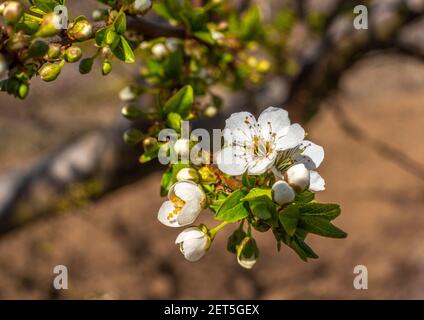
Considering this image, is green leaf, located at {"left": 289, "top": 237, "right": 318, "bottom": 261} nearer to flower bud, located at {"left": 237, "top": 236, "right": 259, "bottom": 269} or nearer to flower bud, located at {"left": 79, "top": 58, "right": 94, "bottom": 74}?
flower bud, located at {"left": 237, "top": 236, "right": 259, "bottom": 269}

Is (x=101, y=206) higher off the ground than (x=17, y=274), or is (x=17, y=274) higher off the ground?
(x=101, y=206)

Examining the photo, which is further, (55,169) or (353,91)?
(353,91)

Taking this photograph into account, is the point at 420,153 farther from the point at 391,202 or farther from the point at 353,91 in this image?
the point at 353,91

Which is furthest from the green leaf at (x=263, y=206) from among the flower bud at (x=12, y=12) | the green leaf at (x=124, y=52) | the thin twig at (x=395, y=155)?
the thin twig at (x=395, y=155)

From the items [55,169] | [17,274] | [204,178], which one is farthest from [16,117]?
[204,178]

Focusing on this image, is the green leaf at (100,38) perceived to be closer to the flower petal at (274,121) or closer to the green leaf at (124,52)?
the green leaf at (124,52)

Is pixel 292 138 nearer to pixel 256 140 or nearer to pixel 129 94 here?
pixel 256 140
